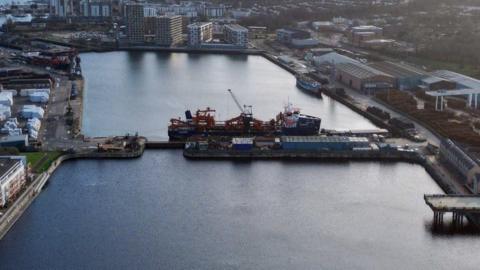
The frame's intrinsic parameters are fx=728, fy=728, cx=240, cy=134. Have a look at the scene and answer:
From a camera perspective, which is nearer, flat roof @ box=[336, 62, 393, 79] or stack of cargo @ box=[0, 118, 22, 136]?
stack of cargo @ box=[0, 118, 22, 136]

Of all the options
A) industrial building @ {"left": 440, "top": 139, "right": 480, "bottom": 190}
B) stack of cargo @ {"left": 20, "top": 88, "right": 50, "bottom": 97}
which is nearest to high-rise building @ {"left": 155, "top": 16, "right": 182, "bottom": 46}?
stack of cargo @ {"left": 20, "top": 88, "right": 50, "bottom": 97}

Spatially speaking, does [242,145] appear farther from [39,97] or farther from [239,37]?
[239,37]

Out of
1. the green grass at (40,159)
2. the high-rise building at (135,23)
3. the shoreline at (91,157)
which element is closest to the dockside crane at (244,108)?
the shoreline at (91,157)

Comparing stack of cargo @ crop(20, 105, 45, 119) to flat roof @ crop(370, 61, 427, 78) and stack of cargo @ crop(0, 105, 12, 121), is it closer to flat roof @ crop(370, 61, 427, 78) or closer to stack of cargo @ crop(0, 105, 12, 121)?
stack of cargo @ crop(0, 105, 12, 121)

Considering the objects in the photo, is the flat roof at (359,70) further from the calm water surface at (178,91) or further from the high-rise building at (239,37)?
the high-rise building at (239,37)

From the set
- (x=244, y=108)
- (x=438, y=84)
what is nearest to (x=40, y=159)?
(x=244, y=108)

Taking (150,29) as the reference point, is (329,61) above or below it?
below

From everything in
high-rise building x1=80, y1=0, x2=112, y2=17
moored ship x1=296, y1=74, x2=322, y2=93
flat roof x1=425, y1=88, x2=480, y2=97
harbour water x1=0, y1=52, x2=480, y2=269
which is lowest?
harbour water x1=0, y1=52, x2=480, y2=269
